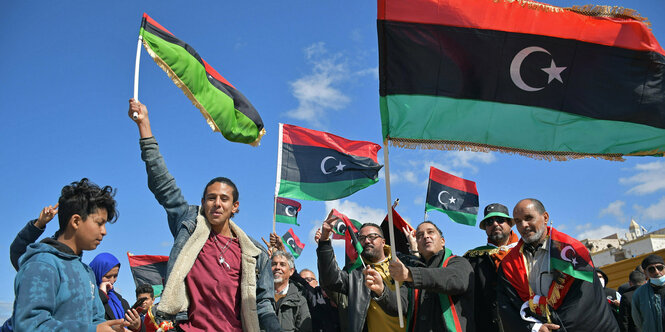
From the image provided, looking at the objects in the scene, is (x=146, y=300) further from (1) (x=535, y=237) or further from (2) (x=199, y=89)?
(1) (x=535, y=237)

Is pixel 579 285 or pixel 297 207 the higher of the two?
pixel 297 207

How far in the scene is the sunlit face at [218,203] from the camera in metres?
4.12

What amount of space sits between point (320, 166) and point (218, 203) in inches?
208

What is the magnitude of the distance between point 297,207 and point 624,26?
691 cm

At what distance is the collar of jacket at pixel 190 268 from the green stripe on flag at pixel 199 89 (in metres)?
1.87

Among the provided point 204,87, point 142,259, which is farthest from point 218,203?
point 142,259

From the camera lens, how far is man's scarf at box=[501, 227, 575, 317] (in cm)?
443

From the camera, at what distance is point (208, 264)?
3.93 m

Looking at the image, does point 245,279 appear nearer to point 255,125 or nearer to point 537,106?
point 255,125

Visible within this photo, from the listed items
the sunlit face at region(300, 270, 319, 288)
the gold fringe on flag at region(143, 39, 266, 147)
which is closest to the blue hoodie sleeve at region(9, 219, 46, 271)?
the gold fringe on flag at region(143, 39, 266, 147)

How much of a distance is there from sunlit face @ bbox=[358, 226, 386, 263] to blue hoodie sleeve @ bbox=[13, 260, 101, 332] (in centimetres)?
348

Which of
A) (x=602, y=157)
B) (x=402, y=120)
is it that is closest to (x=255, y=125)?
(x=402, y=120)

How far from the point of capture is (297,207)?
1042cm

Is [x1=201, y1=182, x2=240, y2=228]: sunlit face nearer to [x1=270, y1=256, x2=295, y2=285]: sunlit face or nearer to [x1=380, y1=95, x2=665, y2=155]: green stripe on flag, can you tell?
[x1=380, y1=95, x2=665, y2=155]: green stripe on flag
